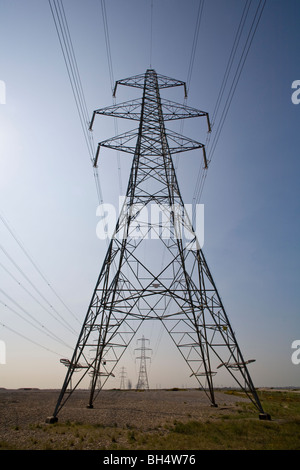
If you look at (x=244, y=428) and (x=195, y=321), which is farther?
(x=195, y=321)

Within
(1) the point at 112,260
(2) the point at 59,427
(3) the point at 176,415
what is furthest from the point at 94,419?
(1) the point at 112,260

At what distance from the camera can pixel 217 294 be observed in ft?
52.5

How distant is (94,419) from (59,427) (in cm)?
225

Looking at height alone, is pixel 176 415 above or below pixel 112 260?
below
